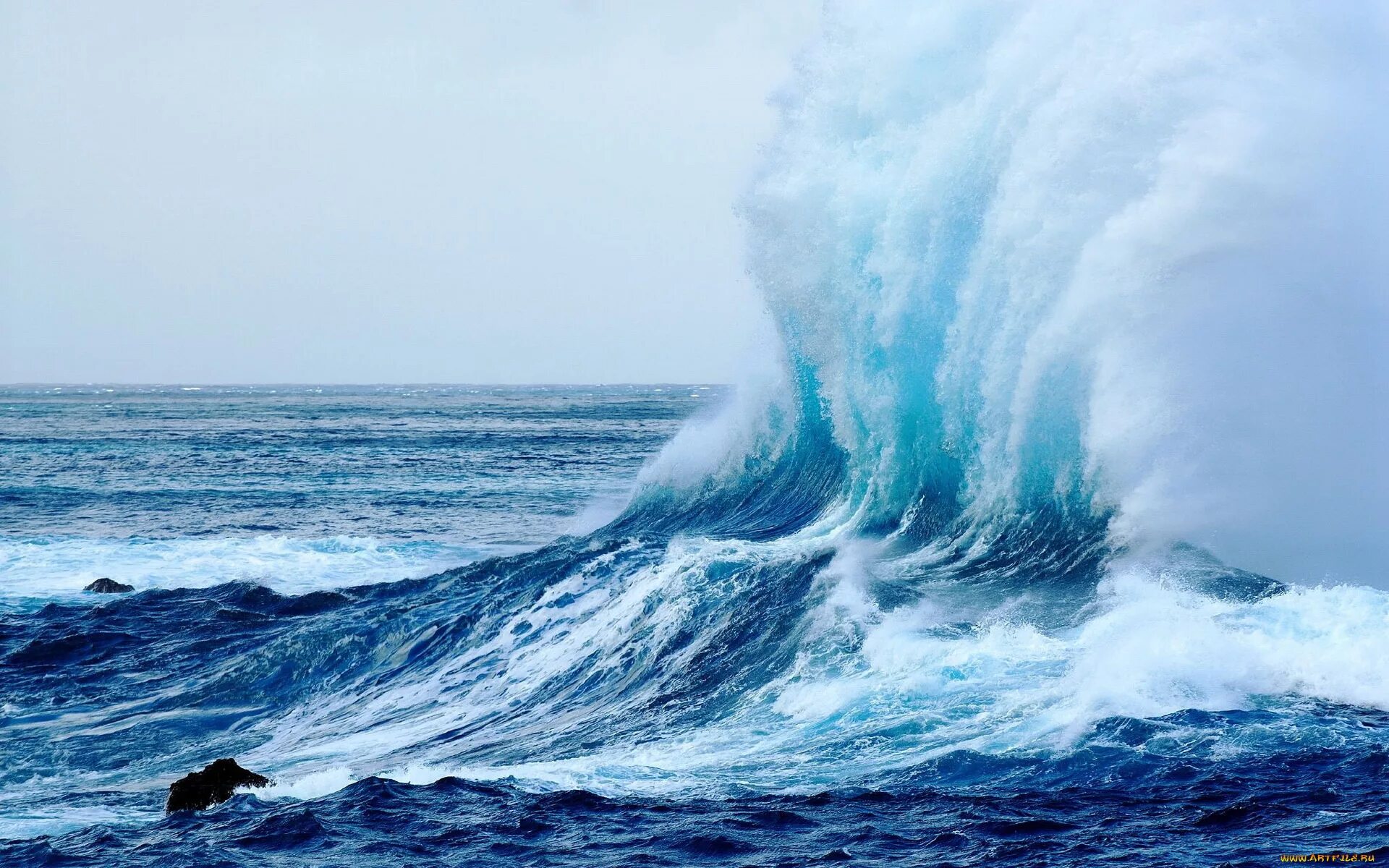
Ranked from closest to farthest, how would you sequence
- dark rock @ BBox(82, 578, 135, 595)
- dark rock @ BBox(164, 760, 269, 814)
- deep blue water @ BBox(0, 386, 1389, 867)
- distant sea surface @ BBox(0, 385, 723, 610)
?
deep blue water @ BBox(0, 386, 1389, 867) < dark rock @ BBox(164, 760, 269, 814) < dark rock @ BBox(82, 578, 135, 595) < distant sea surface @ BBox(0, 385, 723, 610)

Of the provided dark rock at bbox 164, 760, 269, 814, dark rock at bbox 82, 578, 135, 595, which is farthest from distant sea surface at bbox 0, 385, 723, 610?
dark rock at bbox 164, 760, 269, 814

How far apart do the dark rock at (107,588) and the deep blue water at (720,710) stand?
0.51 meters

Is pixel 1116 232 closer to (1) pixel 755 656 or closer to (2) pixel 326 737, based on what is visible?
(1) pixel 755 656

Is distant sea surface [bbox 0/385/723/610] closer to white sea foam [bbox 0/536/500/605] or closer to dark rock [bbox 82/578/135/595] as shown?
white sea foam [bbox 0/536/500/605]

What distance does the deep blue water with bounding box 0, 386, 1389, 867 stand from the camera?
7590mm

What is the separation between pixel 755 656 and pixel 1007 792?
162 inches

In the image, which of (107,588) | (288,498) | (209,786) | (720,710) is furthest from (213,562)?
(720,710)

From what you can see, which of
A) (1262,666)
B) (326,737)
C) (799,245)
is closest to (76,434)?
(799,245)

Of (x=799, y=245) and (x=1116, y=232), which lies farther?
(x=799, y=245)

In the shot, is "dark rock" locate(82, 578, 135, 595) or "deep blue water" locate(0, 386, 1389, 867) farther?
"dark rock" locate(82, 578, 135, 595)

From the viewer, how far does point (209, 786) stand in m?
9.05

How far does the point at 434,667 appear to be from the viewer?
45.8ft

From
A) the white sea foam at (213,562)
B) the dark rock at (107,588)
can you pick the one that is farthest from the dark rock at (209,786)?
the dark rock at (107,588)

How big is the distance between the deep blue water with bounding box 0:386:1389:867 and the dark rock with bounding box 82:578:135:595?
51 centimetres
